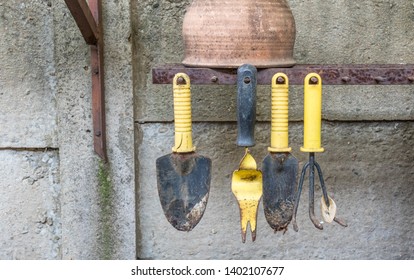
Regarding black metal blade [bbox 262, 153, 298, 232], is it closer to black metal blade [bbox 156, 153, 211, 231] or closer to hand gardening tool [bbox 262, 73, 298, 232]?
hand gardening tool [bbox 262, 73, 298, 232]

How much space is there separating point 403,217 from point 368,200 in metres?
0.09

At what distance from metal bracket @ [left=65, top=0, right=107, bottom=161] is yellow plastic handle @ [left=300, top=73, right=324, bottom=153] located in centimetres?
48

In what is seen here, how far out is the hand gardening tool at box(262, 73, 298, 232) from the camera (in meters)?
1.25

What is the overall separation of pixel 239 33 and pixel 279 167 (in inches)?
9.9

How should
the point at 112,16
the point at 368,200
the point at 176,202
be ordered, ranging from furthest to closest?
the point at 368,200 < the point at 112,16 < the point at 176,202

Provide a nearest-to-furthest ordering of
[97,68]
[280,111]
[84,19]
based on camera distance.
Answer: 1. [280,111]
2. [84,19]
3. [97,68]

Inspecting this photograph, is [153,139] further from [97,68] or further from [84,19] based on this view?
[84,19]

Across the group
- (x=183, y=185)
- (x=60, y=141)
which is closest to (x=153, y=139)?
(x=60, y=141)

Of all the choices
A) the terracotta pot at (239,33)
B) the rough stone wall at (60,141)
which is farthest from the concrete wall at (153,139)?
the terracotta pot at (239,33)

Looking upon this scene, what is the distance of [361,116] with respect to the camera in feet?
5.24

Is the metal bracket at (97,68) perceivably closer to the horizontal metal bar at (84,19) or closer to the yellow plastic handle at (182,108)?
the horizontal metal bar at (84,19)

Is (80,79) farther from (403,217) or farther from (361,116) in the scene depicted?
(403,217)

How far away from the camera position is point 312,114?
1256mm
